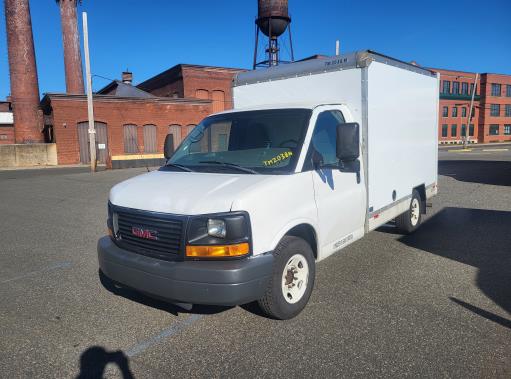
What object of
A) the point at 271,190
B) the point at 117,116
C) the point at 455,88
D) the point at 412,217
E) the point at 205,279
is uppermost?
the point at 455,88

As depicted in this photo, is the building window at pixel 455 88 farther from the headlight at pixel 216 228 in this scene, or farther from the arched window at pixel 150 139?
the headlight at pixel 216 228

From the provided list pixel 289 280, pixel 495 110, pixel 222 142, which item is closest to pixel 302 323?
pixel 289 280

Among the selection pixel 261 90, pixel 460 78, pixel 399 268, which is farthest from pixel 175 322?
pixel 460 78

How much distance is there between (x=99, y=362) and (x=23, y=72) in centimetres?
3389

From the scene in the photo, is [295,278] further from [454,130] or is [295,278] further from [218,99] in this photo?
[454,130]

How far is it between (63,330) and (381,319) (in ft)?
9.85

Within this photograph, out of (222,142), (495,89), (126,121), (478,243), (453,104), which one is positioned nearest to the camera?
(222,142)

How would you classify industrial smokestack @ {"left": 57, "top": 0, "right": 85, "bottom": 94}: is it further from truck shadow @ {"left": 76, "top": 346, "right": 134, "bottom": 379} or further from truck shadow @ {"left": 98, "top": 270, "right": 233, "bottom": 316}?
truck shadow @ {"left": 76, "top": 346, "right": 134, "bottom": 379}

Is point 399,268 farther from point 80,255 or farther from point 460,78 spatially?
point 460,78

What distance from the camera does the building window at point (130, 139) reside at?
105 feet

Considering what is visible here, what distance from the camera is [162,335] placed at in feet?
12.1

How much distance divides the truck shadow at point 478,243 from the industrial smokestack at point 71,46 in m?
35.5

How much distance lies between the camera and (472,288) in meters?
4.58

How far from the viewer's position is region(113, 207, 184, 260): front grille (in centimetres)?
341
